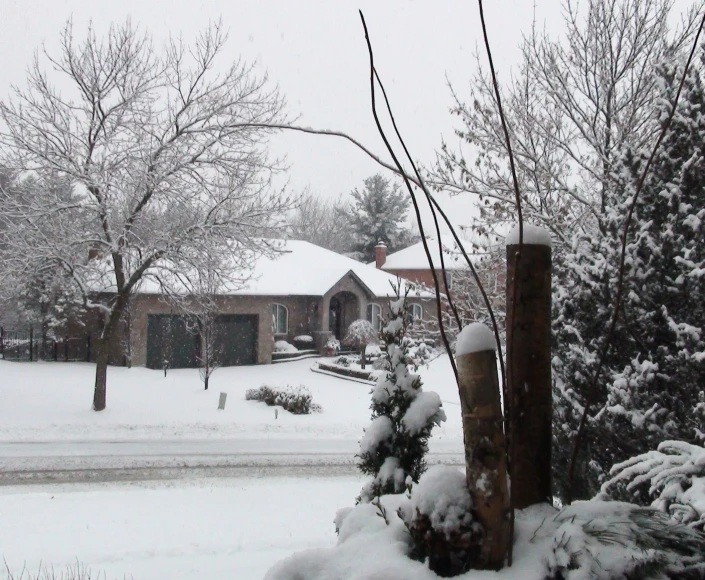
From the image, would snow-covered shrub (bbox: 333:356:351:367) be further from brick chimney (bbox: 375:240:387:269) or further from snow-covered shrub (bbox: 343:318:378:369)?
brick chimney (bbox: 375:240:387:269)

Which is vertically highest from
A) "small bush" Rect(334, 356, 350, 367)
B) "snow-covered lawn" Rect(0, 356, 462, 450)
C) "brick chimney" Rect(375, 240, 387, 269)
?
"brick chimney" Rect(375, 240, 387, 269)

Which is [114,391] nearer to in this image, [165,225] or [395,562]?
[165,225]

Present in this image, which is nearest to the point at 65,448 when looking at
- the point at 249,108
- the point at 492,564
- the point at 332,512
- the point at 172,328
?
the point at 332,512

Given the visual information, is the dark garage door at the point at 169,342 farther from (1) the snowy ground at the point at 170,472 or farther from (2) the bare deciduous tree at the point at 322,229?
(2) the bare deciduous tree at the point at 322,229

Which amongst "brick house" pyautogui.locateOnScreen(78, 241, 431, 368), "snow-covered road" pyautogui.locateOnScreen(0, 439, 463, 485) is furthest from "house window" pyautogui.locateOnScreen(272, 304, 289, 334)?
"snow-covered road" pyautogui.locateOnScreen(0, 439, 463, 485)

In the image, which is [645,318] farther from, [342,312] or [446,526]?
[342,312]

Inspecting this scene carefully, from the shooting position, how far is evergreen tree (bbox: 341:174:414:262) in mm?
41562

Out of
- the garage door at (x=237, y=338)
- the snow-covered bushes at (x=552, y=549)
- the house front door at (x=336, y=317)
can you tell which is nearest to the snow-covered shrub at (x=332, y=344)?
the house front door at (x=336, y=317)

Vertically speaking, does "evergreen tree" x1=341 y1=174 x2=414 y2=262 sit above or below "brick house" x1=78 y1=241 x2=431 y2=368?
above

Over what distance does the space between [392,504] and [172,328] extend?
80.5 ft

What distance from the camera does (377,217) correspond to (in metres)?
42.1

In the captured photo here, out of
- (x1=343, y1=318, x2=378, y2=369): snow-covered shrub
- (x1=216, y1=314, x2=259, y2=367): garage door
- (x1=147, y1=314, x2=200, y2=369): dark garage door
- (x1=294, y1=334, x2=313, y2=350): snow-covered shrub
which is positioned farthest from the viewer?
(x1=294, y1=334, x2=313, y2=350): snow-covered shrub

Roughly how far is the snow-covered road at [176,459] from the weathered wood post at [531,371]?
10.9m

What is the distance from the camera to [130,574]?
6.51 m
